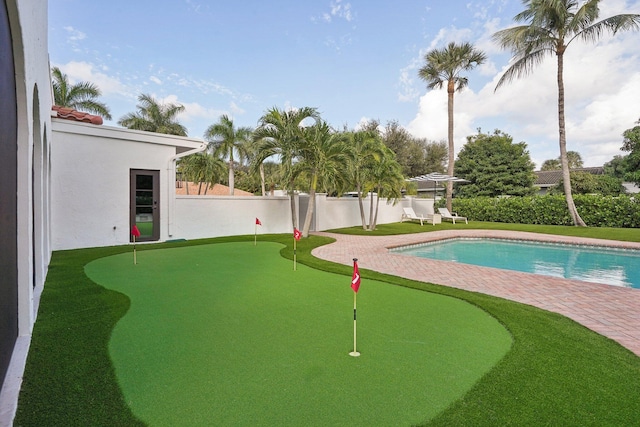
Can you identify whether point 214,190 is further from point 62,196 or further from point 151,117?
point 62,196

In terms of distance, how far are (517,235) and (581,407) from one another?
14.1 metres

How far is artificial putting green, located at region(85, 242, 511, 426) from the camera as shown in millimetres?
2256

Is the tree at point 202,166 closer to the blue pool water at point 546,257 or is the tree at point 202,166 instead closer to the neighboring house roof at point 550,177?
the blue pool water at point 546,257

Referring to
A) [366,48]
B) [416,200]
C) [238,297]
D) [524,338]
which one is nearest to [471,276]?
[524,338]

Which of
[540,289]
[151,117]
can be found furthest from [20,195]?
[151,117]

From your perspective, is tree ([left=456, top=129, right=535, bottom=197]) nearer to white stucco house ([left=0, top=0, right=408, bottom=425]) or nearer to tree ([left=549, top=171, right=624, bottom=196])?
tree ([left=549, top=171, right=624, bottom=196])

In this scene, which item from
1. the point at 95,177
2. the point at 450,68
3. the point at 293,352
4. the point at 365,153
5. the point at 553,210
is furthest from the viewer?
the point at 450,68

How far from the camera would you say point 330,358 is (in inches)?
117

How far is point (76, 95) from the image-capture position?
70.4 ft

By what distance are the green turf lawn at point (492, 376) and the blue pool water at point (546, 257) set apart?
5630mm

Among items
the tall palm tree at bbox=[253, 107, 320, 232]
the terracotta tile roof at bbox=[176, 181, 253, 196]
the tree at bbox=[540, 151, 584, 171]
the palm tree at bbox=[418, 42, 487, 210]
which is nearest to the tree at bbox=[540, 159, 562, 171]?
the tree at bbox=[540, 151, 584, 171]

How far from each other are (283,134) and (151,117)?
1888 centimetres

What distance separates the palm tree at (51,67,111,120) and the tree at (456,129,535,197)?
2803cm

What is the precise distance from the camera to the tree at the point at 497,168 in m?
28.2
